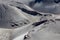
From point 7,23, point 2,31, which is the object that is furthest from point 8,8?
point 2,31

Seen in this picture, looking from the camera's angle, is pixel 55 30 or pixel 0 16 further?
pixel 0 16

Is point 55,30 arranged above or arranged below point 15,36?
above

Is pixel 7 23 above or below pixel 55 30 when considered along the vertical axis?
below

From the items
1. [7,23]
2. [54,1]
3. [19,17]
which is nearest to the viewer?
[7,23]

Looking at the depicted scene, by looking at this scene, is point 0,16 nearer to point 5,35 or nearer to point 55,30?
point 5,35

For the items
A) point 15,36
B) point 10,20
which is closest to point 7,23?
point 10,20

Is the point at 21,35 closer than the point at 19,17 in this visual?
Yes

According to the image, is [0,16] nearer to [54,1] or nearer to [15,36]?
[15,36]

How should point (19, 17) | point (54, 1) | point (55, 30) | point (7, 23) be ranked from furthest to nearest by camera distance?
point (54, 1)
point (19, 17)
point (7, 23)
point (55, 30)
